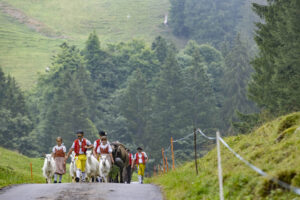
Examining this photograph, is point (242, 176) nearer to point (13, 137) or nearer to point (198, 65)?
point (13, 137)

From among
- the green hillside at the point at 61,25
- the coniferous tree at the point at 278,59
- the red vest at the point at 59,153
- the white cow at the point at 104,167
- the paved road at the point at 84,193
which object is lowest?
the paved road at the point at 84,193

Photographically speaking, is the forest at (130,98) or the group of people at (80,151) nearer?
the group of people at (80,151)

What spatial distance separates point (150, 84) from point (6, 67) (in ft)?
132

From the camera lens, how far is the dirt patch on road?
161m

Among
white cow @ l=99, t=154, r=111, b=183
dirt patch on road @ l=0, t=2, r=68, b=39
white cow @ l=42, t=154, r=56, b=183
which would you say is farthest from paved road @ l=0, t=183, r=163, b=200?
dirt patch on road @ l=0, t=2, r=68, b=39

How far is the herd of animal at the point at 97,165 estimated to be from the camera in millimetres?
19297

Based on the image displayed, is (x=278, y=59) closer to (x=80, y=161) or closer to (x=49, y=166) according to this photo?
(x=49, y=166)

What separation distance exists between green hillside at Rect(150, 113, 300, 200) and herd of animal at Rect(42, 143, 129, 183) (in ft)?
10.9

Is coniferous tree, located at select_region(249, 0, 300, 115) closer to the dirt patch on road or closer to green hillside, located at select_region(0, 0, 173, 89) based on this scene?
green hillside, located at select_region(0, 0, 173, 89)

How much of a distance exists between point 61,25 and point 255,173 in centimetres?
16035

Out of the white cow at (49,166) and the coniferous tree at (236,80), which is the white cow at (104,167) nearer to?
the white cow at (49,166)

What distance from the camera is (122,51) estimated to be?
401 ft

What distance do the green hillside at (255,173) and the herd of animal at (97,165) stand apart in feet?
10.9

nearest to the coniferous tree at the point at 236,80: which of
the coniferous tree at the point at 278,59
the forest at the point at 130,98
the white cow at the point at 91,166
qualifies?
the forest at the point at 130,98
